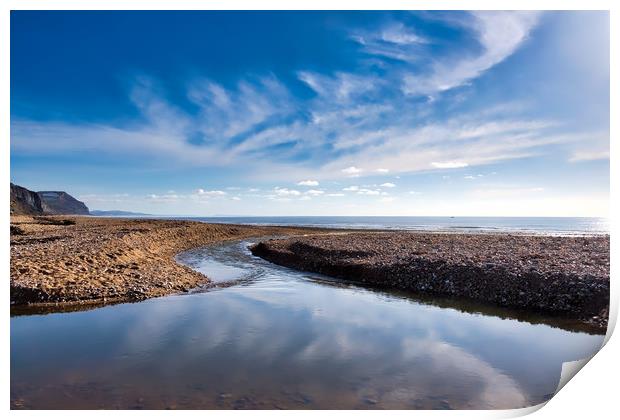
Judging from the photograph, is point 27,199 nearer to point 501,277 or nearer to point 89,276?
point 89,276

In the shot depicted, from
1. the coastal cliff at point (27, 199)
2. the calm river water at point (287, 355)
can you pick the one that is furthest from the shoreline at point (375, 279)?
the coastal cliff at point (27, 199)

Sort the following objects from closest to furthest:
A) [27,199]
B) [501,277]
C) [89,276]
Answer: [89,276]
[501,277]
[27,199]

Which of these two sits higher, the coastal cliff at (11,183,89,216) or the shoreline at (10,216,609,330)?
the coastal cliff at (11,183,89,216)

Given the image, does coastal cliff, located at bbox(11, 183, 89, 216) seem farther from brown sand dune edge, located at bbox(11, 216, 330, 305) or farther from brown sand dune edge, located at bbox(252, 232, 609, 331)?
brown sand dune edge, located at bbox(252, 232, 609, 331)

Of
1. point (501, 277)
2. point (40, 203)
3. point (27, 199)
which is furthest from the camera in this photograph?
point (40, 203)

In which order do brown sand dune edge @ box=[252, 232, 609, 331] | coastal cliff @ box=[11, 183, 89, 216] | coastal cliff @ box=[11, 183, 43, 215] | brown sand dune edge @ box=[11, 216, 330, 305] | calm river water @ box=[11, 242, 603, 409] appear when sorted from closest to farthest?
calm river water @ box=[11, 242, 603, 409], brown sand dune edge @ box=[252, 232, 609, 331], brown sand dune edge @ box=[11, 216, 330, 305], coastal cliff @ box=[11, 183, 89, 216], coastal cliff @ box=[11, 183, 43, 215]

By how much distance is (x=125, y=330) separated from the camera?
387 inches

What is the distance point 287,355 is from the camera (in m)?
8.30

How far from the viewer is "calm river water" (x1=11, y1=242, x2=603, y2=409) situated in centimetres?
654

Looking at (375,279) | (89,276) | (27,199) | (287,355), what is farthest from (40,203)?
(287,355)

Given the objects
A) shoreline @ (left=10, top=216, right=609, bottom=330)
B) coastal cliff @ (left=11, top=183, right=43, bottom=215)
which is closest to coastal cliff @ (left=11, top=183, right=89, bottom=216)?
coastal cliff @ (left=11, top=183, right=43, bottom=215)

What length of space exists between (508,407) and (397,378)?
6.58ft

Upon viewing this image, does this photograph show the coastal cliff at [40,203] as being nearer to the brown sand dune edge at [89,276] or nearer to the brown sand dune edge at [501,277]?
the brown sand dune edge at [89,276]

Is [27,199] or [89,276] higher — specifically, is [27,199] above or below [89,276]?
above
